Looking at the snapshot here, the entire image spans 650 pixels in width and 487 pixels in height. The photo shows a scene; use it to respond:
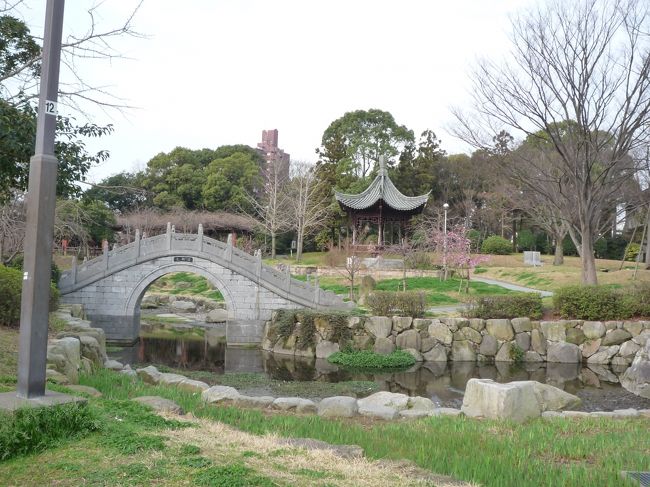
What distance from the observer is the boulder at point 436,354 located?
16.0m

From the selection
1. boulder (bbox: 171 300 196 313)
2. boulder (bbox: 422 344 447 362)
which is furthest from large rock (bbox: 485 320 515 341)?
boulder (bbox: 171 300 196 313)

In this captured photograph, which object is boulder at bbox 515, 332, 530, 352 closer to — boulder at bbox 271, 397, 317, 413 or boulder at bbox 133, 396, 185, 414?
boulder at bbox 271, 397, 317, 413

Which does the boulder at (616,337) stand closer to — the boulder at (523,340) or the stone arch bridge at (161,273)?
the boulder at (523,340)

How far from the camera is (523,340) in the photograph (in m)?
16.0

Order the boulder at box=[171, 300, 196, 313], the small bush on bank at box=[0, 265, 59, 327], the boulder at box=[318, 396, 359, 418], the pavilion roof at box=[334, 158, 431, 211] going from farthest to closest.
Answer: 1. the pavilion roof at box=[334, 158, 431, 211]
2. the boulder at box=[171, 300, 196, 313]
3. the small bush on bank at box=[0, 265, 59, 327]
4. the boulder at box=[318, 396, 359, 418]

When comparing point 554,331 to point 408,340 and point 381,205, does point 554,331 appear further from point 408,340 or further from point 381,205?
point 381,205

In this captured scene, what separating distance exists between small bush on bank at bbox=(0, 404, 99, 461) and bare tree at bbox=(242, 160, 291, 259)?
31.4 metres

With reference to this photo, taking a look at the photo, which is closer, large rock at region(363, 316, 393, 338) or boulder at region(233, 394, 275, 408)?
boulder at region(233, 394, 275, 408)

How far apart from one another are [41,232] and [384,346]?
41.0 ft

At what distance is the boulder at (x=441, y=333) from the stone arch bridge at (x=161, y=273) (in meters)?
5.15

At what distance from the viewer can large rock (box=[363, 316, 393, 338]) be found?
16281mm

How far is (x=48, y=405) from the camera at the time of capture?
4.19m

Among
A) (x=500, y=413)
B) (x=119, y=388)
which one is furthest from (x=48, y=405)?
(x=500, y=413)

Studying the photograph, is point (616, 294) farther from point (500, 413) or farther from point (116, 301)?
point (116, 301)
